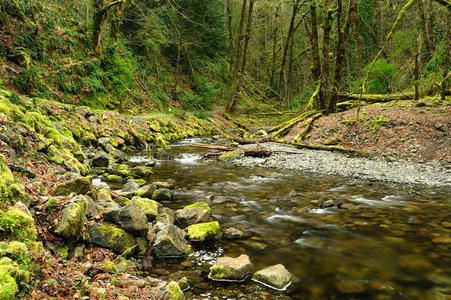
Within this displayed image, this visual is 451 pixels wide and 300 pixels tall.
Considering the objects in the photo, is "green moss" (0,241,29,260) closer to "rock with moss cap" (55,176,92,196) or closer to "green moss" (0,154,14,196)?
"green moss" (0,154,14,196)

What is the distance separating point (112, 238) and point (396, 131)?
9.62 m

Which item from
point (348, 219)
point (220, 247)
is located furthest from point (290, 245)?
point (348, 219)

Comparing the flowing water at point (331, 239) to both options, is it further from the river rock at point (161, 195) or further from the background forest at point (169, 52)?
the background forest at point (169, 52)

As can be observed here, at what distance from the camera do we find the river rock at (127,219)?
3.06m

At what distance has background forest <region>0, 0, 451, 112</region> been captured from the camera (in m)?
9.10

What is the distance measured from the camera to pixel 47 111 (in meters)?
7.30

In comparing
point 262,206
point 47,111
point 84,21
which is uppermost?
point 84,21

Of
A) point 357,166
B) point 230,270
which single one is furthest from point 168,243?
point 357,166

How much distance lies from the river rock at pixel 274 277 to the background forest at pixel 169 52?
7.01 meters

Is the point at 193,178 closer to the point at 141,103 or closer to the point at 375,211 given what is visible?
the point at 375,211

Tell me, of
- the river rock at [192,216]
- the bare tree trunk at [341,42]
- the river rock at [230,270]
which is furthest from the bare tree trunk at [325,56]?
the river rock at [230,270]

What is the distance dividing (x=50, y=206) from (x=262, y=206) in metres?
3.61

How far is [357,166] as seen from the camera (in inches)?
305

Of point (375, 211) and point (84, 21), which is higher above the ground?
point (84, 21)
